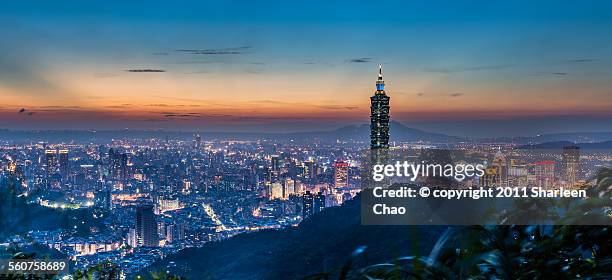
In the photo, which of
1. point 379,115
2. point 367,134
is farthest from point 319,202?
point 379,115

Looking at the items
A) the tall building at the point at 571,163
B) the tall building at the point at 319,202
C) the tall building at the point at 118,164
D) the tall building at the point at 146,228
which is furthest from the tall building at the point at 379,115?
the tall building at the point at 571,163

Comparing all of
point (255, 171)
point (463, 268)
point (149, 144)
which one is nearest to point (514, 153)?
point (463, 268)

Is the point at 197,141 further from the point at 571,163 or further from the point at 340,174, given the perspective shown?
the point at 571,163

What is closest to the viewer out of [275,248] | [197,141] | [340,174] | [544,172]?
[544,172]

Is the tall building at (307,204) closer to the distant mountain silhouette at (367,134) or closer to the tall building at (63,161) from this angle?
the distant mountain silhouette at (367,134)

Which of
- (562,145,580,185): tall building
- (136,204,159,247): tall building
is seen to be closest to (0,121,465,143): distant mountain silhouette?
(136,204,159,247): tall building

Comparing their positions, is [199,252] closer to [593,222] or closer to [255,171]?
[255,171]
